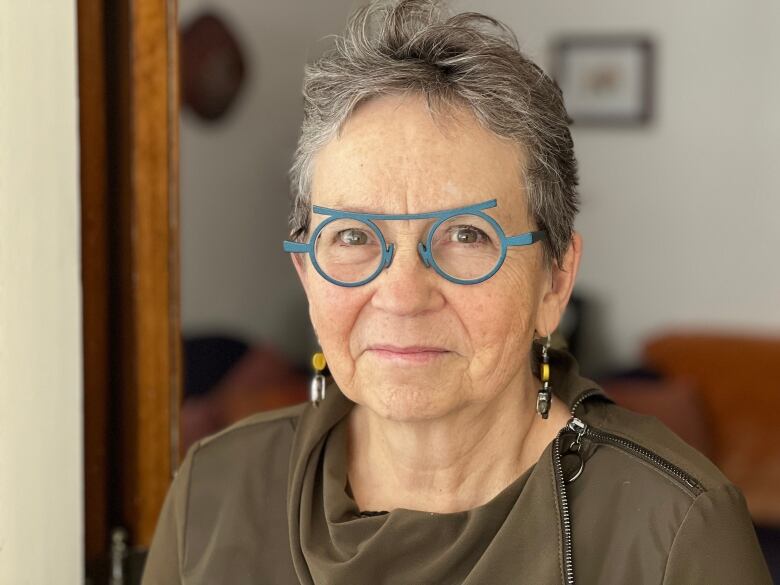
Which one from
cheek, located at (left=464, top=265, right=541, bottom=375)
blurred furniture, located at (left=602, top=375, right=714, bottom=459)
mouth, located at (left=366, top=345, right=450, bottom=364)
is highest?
cheek, located at (left=464, top=265, right=541, bottom=375)

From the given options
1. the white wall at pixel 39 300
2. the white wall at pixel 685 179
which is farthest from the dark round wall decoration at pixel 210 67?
the white wall at pixel 685 179

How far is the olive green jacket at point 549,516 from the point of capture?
4.11 ft

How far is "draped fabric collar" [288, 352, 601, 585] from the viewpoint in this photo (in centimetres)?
128

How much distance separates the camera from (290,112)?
199 centimetres

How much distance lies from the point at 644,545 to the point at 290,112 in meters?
1.12

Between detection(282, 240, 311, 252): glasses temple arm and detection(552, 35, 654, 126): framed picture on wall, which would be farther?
detection(552, 35, 654, 126): framed picture on wall

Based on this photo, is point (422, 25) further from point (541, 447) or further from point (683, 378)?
point (683, 378)

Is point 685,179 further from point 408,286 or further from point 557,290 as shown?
point 408,286

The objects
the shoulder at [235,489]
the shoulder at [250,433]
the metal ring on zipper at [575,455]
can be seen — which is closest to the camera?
the metal ring on zipper at [575,455]

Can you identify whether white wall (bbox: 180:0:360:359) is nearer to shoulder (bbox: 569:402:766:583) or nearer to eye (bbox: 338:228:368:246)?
eye (bbox: 338:228:368:246)

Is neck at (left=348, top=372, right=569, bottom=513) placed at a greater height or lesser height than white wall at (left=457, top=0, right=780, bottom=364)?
lesser

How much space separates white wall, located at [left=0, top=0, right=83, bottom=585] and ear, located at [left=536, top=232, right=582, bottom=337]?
0.70 meters

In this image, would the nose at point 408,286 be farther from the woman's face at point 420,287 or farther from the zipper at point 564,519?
the zipper at point 564,519

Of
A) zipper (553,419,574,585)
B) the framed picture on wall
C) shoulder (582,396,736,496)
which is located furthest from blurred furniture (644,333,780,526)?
zipper (553,419,574,585)
